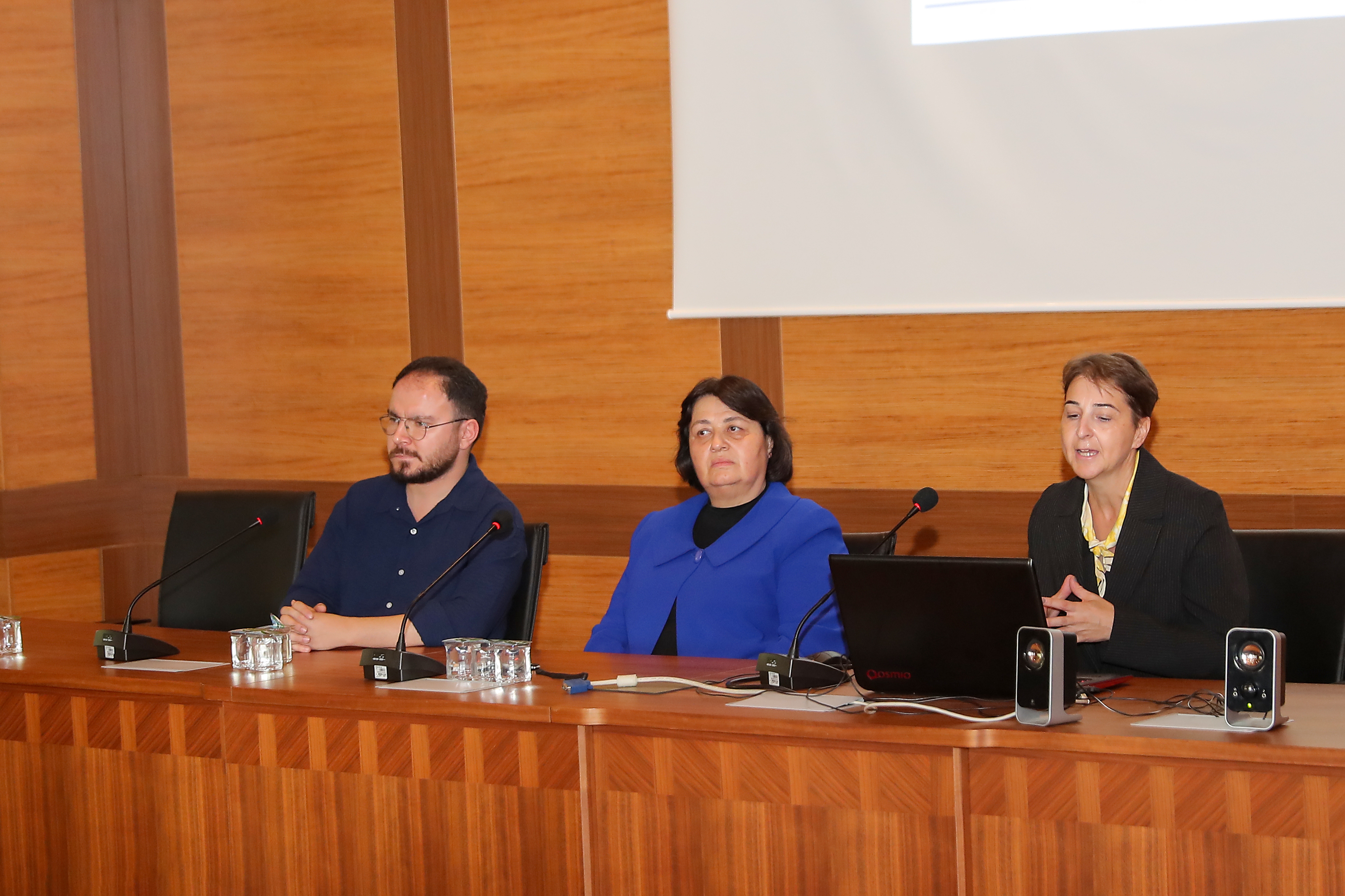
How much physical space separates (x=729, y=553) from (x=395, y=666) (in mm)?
788

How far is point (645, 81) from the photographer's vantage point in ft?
13.4

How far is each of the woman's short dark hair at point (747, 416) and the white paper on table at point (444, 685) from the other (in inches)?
32.4

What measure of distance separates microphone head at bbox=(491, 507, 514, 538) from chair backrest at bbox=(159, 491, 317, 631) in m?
0.88

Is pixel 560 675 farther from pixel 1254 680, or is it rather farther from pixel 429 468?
pixel 1254 680

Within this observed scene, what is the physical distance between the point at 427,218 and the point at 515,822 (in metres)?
2.65

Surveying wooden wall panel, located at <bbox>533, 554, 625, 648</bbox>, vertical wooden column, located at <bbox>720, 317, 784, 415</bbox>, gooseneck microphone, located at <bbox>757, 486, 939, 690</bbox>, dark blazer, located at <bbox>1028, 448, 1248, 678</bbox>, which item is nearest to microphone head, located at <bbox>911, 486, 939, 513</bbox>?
gooseneck microphone, located at <bbox>757, 486, 939, 690</bbox>

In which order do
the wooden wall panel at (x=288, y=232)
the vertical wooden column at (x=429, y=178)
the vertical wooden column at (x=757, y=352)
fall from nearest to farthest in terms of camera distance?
the vertical wooden column at (x=757, y=352) → the vertical wooden column at (x=429, y=178) → the wooden wall panel at (x=288, y=232)

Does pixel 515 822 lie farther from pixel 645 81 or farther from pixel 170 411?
pixel 170 411

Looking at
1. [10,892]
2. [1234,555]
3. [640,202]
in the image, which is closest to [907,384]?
[640,202]

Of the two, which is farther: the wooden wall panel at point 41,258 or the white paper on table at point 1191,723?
the wooden wall panel at point 41,258

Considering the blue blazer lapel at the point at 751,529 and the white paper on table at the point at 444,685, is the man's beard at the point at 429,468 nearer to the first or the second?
the blue blazer lapel at the point at 751,529

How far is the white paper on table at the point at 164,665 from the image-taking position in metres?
2.63

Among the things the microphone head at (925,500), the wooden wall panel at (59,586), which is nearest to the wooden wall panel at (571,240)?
Answer: the wooden wall panel at (59,586)

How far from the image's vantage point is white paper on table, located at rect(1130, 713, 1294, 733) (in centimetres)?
185
